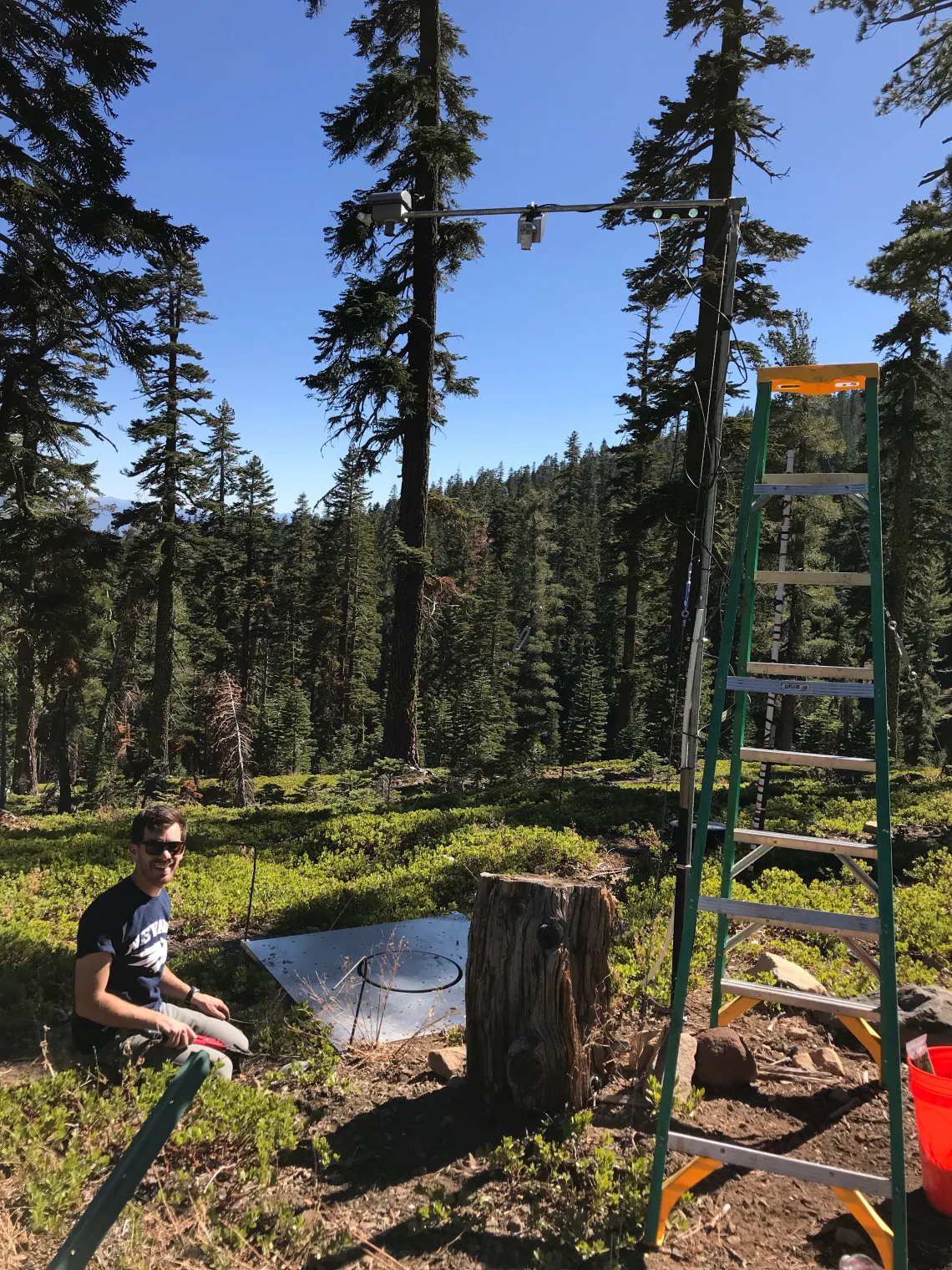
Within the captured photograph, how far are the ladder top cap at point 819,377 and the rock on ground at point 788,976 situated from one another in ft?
10.2

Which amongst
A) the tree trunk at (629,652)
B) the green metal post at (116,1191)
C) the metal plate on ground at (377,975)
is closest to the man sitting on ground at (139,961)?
the metal plate on ground at (377,975)

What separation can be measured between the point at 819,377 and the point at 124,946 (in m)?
3.95

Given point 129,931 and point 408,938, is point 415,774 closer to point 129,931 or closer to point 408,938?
point 408,938

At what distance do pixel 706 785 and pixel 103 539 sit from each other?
38.7 ft

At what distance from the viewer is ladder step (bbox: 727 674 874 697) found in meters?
2.71

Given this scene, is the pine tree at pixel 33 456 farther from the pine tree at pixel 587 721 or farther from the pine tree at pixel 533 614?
the pine tree at pixel 533 614

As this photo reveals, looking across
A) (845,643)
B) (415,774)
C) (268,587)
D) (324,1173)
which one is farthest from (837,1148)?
(268,587)

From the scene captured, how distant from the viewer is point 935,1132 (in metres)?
2.88

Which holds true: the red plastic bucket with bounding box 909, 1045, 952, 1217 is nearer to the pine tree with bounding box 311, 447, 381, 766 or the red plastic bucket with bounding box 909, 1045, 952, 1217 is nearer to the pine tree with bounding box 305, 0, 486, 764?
the pine tree with bounding box 305, 0, 486, 764

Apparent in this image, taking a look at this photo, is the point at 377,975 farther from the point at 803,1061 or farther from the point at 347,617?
Answer: the point at 347,617

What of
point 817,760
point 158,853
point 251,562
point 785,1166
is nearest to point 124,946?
point 158,853

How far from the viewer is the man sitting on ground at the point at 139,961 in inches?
135

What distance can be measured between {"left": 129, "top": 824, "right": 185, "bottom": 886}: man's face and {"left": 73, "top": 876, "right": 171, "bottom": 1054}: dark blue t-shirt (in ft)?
0.33

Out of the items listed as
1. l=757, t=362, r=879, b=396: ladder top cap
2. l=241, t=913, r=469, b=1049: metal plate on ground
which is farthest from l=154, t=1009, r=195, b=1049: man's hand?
l=757, t=362, r=879, b=396: ladder top cap
